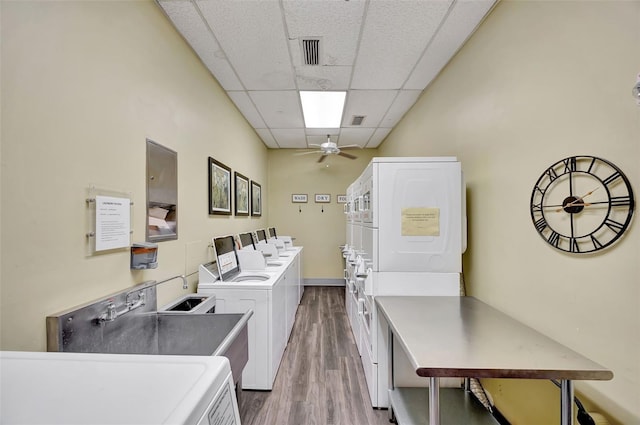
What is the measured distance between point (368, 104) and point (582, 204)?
2.63 meters

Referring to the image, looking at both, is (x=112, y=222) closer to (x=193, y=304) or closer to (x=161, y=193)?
(x=161, y=193)

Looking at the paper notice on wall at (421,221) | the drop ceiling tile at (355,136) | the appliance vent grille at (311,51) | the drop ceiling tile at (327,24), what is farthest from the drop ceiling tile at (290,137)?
the paper notice on wall at (421,221)

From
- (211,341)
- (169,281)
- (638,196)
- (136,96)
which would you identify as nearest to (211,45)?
(136,96)

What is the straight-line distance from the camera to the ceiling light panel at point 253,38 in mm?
1847

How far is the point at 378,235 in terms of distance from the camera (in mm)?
2020

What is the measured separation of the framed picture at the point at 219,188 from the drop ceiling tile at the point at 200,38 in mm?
848

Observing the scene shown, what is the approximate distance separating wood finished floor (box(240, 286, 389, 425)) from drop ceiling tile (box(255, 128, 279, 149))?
9.96 feet

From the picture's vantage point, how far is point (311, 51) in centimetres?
232

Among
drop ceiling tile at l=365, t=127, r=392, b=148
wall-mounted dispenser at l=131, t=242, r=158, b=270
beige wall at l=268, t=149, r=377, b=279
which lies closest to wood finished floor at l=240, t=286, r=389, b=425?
wall-mounted dispenser at l=131, t=242, r=158, b=270

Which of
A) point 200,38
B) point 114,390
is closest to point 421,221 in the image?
point 114,390

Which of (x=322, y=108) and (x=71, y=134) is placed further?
(x=322, y=108)

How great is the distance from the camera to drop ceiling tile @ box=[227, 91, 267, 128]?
125 inches

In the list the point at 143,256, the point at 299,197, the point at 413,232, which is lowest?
the point at 143,256

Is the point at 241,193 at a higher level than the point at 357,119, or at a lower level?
lower
